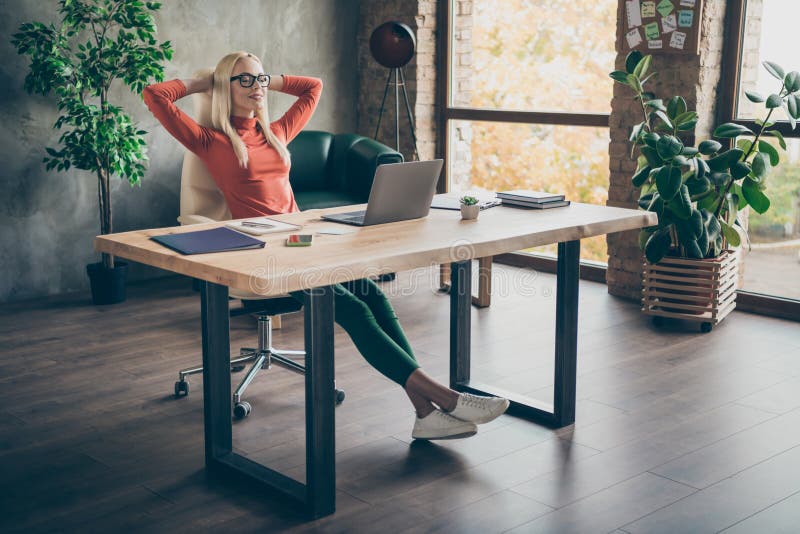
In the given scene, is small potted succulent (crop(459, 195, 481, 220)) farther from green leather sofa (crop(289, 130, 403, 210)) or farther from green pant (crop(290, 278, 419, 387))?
green leather sofa (crop(289, 130, 403, 210))

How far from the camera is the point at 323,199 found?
18.4ft

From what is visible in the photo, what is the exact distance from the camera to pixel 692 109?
193 inches

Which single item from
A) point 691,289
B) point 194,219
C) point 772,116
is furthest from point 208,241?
point 772,116

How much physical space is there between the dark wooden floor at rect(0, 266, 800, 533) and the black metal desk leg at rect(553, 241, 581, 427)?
0.32 feet

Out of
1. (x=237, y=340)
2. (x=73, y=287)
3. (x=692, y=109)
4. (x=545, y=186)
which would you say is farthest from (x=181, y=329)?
(x=692, y=109)

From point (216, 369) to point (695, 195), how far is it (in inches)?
102

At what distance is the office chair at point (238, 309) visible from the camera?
3.66 meters

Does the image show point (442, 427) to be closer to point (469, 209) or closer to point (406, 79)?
point (469, 209)

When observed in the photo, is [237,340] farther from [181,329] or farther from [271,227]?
[271,227]

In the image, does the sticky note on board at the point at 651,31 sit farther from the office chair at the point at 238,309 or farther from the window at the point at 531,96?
the office chair at the point at 238,309

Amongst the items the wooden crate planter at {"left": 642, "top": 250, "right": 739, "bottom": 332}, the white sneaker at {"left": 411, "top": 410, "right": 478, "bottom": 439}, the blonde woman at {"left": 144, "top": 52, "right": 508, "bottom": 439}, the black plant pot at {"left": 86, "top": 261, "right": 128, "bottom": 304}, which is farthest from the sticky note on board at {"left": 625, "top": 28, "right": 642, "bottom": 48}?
the black plant pot at {"left": 86, "top": 261, "right": 128, "bottom": 304}

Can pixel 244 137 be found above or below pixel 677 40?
below

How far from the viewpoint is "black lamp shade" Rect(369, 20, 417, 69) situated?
234 inches

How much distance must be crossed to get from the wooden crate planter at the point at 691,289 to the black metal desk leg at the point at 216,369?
2.50 m
